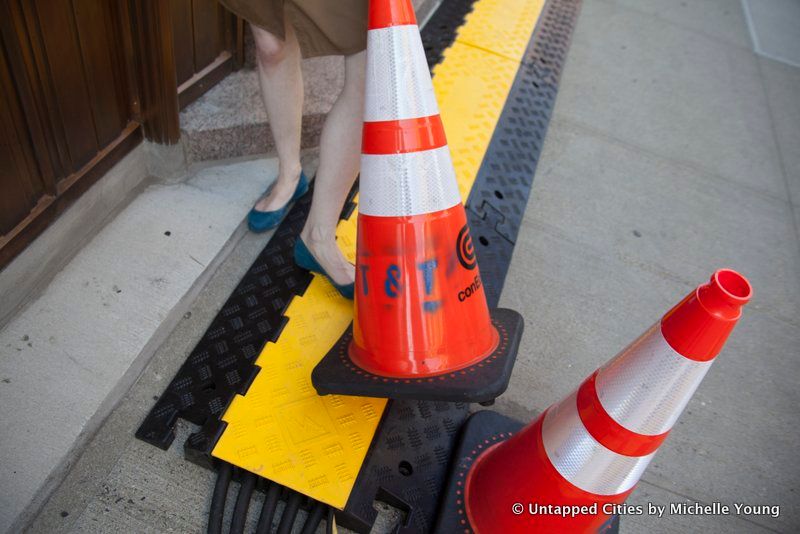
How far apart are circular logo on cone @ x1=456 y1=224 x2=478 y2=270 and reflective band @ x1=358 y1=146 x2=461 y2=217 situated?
0.29 feet

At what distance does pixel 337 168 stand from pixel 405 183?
15.5 inches

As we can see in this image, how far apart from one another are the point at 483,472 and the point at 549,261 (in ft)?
3.72

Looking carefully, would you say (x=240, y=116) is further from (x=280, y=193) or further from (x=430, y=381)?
(x=430, y=381)

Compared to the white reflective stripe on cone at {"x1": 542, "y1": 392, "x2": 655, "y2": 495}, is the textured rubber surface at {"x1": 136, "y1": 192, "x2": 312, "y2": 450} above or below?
below

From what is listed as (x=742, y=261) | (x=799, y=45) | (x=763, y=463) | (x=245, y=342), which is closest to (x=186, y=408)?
(x=245, y=342)

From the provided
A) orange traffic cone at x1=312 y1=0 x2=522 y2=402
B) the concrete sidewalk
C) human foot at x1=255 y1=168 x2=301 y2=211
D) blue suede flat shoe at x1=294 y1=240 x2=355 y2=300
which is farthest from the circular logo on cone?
human foot at x1=255 y1=168 x2=301 y2=211

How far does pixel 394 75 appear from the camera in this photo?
1.38m

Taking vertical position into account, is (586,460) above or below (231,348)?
above

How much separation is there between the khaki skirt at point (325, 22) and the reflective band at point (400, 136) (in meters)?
0.28

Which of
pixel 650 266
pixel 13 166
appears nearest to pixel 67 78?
pixel 13 166

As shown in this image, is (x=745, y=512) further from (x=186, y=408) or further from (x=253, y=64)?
(x=253, y=64)

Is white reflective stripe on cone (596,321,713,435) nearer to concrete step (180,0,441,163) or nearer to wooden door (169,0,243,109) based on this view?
concrete step (180,0,441,163)

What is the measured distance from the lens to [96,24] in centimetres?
183

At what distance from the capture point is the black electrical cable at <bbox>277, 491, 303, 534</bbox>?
1502 millimetres
